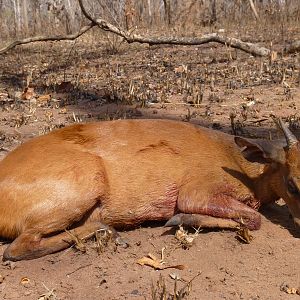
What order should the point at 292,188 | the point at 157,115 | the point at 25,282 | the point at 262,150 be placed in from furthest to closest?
the point at 157,115, the point at 262,150, the point at 292,188, the point at 25,282

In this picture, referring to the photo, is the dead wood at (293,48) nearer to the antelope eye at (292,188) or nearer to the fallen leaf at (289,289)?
the antelope eye at (292,188)

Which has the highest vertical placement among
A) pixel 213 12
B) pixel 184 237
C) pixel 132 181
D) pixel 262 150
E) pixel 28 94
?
pixel 213 12

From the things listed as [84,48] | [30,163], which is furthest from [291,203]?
[84,48]

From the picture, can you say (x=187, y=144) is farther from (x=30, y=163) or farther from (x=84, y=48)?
(x=84, y=48)

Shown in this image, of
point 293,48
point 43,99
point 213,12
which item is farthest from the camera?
point 213,12

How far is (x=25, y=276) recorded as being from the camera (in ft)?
13.1

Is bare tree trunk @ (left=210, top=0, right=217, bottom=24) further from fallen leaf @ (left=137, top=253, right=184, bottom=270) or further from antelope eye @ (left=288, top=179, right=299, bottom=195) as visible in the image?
fallen leaf @ (left=137, top=253, right=184, bottom=270)

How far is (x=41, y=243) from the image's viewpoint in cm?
421

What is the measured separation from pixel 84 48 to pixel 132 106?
27.7 feet

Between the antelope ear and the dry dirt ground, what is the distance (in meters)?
0.49

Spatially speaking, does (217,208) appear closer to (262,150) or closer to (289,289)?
(262,150)

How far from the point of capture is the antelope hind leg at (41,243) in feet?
13.6

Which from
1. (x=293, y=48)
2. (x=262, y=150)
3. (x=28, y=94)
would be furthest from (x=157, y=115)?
(x=293, y=48)

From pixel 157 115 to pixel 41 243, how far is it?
3.81m
